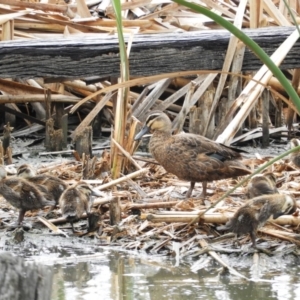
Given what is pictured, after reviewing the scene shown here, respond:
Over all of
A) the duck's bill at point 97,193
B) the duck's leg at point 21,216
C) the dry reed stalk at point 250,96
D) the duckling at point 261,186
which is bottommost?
the duck's leg at point 21,216

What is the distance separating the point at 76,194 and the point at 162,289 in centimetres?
123

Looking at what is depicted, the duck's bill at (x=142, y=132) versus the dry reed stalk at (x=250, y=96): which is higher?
the dry reed stalk at (x=250, y=96)

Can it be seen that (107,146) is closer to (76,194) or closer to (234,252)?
(76,194)

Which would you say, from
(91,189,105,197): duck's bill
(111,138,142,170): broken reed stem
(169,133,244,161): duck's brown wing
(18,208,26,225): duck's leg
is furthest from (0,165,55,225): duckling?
(169,133,244,161): duck's brown wing

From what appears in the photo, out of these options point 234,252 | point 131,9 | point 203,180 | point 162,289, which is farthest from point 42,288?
point 131,9

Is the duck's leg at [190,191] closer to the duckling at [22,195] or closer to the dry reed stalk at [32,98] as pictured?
the duckling at [22,195]

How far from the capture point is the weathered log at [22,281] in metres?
2.97

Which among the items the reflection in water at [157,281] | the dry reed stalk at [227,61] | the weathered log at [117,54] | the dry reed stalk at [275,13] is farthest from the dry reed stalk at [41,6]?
the reflection in water at [157,281]

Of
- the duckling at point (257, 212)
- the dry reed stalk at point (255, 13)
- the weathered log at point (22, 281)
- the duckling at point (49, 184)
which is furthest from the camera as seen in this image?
the dry reed stalk at point (255, 13)

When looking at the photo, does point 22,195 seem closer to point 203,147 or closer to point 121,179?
point 121,179

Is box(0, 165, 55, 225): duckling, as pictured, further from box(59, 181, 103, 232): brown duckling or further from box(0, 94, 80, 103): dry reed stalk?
box(0, 94, 80, 103): dry reed stalk

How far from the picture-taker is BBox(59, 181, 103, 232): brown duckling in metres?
5.95

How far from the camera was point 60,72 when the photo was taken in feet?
22.8

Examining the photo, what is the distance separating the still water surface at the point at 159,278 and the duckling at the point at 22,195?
0.46 metres
